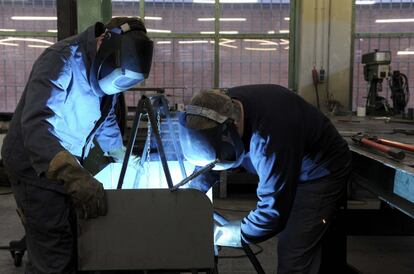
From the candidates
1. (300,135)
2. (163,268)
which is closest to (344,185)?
(300,135)

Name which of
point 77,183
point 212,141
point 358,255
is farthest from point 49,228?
point 358,255

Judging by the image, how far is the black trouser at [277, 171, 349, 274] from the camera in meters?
1.49

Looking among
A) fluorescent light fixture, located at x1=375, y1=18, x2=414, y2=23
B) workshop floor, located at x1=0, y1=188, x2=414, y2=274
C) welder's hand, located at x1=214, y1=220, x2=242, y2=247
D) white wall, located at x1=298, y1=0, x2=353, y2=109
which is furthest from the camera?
fluorescent light fixture, located at x1=375, y1=18, x2=414, y2=23

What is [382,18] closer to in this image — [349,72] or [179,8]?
[349,72]

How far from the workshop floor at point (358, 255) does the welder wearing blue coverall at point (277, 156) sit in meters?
0.91

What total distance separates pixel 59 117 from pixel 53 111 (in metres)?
0.04

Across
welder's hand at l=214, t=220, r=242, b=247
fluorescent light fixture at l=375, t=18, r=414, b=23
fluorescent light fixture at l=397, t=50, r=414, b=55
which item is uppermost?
fluorescent light fixture at l=375, t=18, r=414, b=23

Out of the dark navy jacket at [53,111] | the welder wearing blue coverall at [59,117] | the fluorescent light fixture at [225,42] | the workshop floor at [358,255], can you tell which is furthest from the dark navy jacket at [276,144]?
the fluorescent light fixture at [225,42]

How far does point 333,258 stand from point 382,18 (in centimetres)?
358

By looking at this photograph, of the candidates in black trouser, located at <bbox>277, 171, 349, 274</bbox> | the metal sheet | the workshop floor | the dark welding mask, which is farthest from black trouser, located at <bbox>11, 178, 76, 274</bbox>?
the workshop floor

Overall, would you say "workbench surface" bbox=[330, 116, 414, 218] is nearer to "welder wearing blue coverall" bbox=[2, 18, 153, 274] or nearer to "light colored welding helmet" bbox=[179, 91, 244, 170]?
Answer: "light colored welding helmet" bbox=[179, 91, 244, 170]

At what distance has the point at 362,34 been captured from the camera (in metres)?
4.57

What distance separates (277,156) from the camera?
1.22 metres

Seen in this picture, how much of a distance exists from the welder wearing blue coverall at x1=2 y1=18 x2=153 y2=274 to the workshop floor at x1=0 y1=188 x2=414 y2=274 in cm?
121
